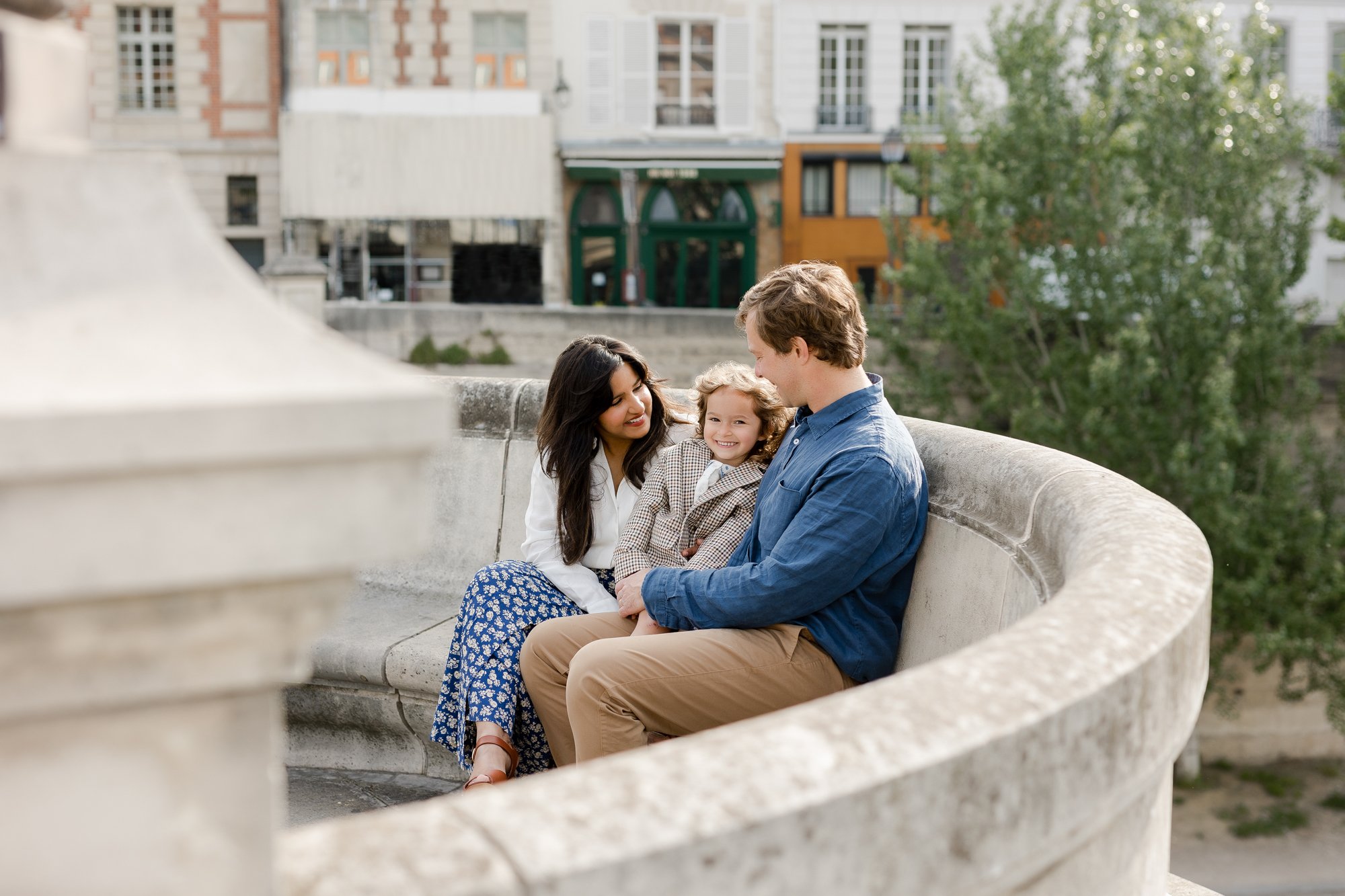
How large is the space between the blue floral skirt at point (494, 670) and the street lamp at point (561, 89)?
2203 centimetres

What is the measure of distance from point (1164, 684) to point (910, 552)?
4.36 ft

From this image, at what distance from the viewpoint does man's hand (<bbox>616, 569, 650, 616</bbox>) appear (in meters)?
3.00

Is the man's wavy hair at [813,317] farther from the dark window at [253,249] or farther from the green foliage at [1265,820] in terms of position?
the dark window at [253,249]

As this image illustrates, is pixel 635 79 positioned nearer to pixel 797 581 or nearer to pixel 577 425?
pixel 577 425

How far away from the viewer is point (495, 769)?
2896mm

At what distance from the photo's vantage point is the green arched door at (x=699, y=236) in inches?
957

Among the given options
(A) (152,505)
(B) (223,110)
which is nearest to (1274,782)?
(A) (152,505)

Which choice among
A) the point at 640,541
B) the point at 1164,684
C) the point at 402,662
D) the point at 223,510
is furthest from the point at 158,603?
the point at 402,662

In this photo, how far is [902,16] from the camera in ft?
79.0

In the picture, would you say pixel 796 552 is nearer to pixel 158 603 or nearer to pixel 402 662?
pixel 402 662

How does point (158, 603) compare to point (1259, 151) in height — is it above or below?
below

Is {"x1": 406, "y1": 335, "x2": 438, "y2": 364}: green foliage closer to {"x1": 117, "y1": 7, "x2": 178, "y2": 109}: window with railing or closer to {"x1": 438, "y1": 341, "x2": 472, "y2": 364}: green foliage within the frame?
{"x1": 438, "y1": 341, "x2": 472, "y2": 364}: green foliage

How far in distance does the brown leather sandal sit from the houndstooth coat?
48 centimetres

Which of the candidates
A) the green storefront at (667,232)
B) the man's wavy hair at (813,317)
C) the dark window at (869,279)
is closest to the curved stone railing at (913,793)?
the man's wavy hair at (813,317)
